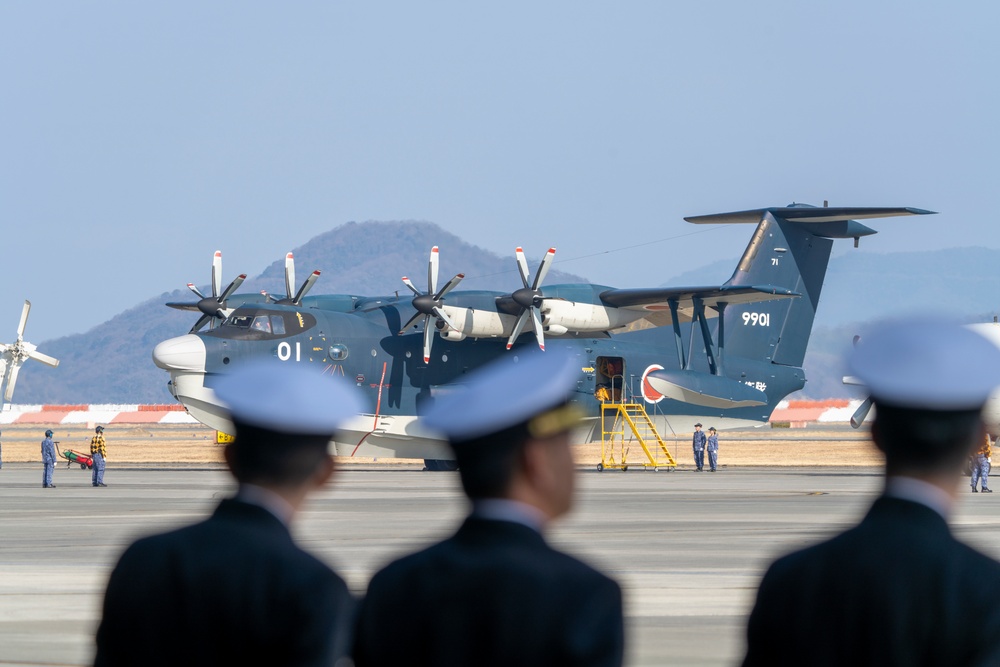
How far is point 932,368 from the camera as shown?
9.91 feet

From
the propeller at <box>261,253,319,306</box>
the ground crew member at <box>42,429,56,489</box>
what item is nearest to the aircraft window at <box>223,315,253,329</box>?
the propeller at <box>261,253,319,306</box>

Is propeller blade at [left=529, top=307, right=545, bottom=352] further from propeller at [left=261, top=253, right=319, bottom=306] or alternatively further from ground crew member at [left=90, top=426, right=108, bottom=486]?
ground crew member at [left=90, top=426, right=108, bottom=486]

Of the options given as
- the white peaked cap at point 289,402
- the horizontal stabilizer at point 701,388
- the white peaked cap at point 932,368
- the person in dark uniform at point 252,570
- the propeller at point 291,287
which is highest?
the white peaked cap at point 932,368

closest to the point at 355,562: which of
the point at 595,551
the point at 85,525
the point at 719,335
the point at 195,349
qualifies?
the point at 595,551

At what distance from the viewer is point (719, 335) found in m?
38.0

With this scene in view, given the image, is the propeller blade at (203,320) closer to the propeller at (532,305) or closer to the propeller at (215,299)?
the propeller at (215,299)

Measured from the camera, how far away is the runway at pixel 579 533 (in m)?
10.2

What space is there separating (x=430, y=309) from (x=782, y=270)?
12118 mm

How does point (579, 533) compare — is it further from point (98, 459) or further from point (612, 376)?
point (612, 376)

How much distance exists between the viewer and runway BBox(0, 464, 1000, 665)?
1022 centimetres

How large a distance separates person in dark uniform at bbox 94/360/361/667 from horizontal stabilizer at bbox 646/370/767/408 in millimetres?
33554

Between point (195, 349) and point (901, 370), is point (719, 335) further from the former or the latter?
point (901, 370)

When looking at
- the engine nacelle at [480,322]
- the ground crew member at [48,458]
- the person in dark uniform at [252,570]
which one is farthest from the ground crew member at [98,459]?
the person in dark uniform at [252,570]

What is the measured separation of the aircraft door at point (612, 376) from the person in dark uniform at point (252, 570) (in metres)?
35.2
